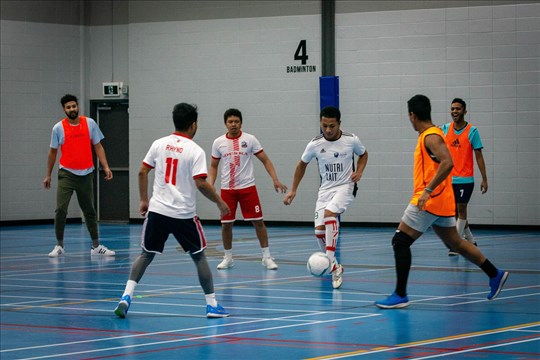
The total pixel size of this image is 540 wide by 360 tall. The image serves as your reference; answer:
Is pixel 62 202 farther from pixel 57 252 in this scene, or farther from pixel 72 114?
pixel 72 114

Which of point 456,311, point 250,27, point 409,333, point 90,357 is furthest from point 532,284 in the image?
point 250,27

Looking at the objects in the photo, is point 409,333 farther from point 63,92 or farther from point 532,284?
point 63,92

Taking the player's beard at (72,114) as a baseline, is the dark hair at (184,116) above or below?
below

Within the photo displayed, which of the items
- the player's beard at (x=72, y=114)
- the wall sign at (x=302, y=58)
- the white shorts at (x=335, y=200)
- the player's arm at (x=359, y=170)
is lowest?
the white shorts at (x=335, y=200)

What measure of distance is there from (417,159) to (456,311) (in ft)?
5.30

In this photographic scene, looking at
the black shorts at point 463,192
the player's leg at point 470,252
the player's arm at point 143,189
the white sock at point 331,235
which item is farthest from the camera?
the black shorts at point 463,192

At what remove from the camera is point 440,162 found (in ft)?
35.1

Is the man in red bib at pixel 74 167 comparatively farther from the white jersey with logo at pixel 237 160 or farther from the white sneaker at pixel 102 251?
the white jersey with logo at pixel 237 160

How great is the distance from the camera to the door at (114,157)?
28.2m

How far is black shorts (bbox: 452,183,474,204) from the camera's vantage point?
1684 cm

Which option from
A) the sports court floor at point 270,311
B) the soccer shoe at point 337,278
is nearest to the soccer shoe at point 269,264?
the sports court floor at point 270,311

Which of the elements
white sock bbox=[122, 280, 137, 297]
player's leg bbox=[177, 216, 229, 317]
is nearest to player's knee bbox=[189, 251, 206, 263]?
player's leg bbox=[177, 216, 229, 317]

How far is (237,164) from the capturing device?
51.1 ft

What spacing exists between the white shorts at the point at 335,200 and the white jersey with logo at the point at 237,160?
2.26 m
